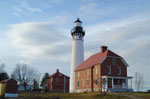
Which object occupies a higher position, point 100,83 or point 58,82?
point 100,83

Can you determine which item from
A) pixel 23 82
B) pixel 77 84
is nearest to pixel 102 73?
pixel 77 84

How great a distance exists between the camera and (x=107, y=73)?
42.8 metres

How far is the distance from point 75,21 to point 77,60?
371 inches

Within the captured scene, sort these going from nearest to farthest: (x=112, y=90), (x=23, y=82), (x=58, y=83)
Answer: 1. (x=112, y=90)
2. (x=58, y=83)
3. (x=23, y=82)

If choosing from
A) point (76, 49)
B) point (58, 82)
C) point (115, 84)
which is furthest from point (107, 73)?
point (58, 82)

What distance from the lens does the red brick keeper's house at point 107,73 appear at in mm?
41719

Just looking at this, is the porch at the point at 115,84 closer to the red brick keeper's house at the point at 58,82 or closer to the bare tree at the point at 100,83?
the bare tree at the point at 100,83

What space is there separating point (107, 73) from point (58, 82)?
29.4 metres

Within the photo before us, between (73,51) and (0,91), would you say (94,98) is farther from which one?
(73,51)

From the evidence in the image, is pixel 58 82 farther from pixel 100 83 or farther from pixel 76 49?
pixel 100 83

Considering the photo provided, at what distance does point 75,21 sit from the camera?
182 feet

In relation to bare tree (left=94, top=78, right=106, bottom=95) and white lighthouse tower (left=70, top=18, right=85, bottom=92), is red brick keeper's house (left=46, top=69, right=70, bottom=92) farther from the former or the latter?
bare tree (left=94, top=78, right=106, bottom=95)

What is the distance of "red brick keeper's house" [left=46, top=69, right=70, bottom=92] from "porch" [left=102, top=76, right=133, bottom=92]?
26449 mm

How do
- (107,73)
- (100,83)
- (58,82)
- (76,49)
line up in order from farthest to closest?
(58,82) → (76,49) → (107,73) → (100,83)
